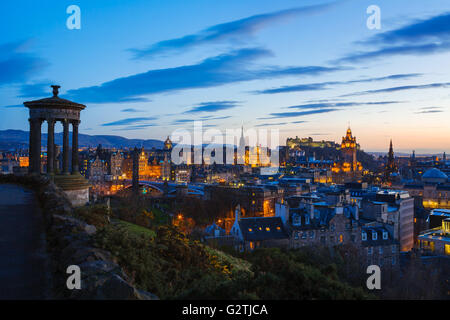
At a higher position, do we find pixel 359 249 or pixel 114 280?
pixel 114 280

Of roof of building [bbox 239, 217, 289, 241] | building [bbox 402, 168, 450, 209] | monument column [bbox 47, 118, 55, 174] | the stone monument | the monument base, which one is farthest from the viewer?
building [bbox 402, 168, 450, 209]

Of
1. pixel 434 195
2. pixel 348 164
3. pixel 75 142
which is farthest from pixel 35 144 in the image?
pixel 348 164

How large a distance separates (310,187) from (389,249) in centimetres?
5841

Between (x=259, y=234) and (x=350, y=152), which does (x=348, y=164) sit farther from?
(x=259, y=234)

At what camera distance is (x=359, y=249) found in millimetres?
34750

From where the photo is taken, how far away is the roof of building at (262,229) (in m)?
36.0

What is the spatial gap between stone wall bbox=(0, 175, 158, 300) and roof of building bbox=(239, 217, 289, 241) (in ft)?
91.5

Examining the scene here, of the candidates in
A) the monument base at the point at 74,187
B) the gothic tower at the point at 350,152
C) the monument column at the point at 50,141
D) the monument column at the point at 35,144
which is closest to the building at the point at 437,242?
Result: the monument base at the point at 74,187

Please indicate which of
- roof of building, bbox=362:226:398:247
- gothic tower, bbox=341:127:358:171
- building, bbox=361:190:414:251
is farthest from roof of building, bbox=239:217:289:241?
gothic tower, bbox=341:127:358:171

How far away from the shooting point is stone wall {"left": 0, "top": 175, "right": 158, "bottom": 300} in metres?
5.30

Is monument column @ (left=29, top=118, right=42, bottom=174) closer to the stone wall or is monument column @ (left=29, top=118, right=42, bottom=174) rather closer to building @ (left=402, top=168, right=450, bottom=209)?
the stone wall

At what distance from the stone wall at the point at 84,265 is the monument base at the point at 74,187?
1199cm
